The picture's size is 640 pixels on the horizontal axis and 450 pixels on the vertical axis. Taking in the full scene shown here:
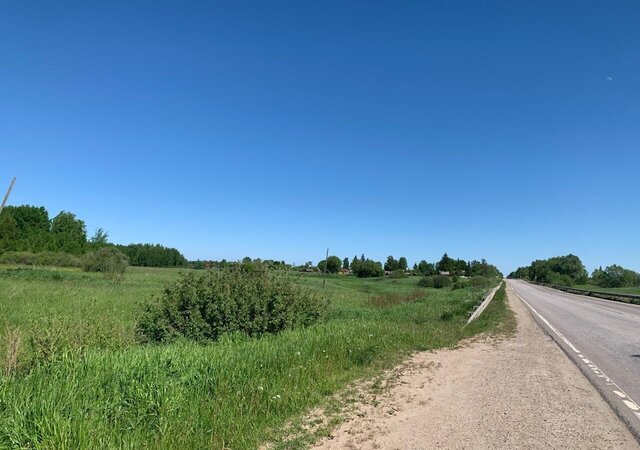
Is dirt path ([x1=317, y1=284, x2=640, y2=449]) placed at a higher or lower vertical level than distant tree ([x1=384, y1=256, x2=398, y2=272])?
lower

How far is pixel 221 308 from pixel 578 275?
635 ft

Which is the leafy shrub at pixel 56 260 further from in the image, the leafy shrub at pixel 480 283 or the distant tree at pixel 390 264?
the distant tree at pixel 390 264

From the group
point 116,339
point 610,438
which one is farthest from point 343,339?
point 610,438

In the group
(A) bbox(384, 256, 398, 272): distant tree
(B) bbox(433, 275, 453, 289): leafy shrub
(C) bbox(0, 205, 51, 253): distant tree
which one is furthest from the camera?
(A) bbox(384, 256, 398, 272): distant tree

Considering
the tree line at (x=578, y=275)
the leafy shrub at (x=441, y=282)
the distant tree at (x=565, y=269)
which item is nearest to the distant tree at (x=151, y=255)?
the leafy shrub at (x=441, y=282)

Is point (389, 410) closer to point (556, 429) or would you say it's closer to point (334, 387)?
point (334, 387)

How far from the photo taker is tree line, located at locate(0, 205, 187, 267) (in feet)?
295

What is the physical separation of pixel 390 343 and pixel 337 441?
6.57 metres

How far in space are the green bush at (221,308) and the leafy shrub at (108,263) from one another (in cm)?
3842

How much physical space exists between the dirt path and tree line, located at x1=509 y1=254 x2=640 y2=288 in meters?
131

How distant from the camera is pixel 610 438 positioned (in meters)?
5.06

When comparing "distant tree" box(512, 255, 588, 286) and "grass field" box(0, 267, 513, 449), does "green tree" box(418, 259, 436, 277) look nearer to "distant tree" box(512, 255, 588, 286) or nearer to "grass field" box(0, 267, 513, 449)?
"distant tree" box(512, 255, 588, 286)

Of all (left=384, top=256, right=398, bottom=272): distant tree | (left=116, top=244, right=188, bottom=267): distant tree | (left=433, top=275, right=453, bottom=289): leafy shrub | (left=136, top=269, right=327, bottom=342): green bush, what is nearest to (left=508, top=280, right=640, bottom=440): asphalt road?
(left=136, top=269, right=327, bottom=342): green bush

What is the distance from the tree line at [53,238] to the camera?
90.1 metres
